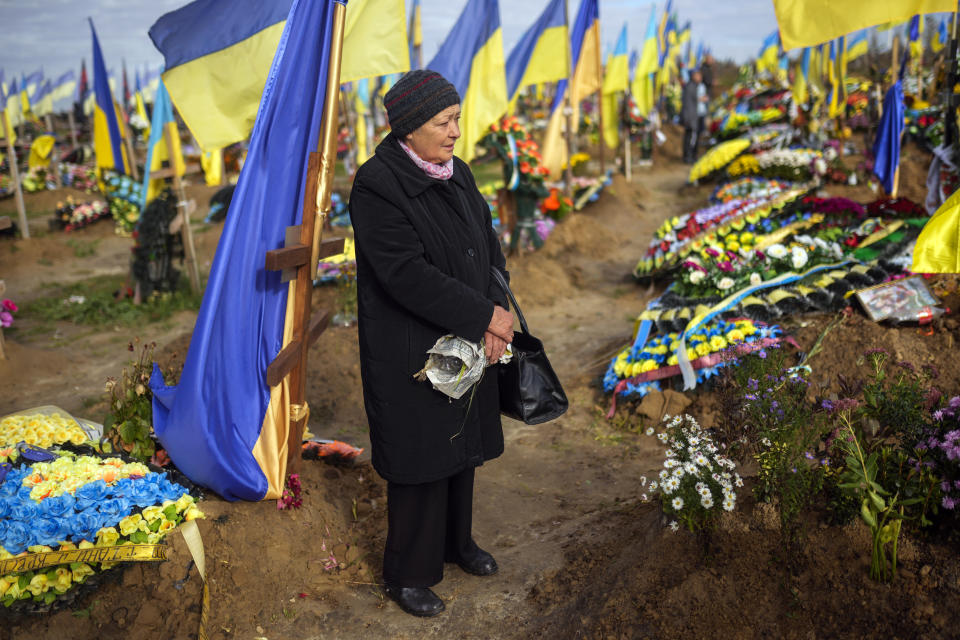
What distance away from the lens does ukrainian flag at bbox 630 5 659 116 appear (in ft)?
54.0

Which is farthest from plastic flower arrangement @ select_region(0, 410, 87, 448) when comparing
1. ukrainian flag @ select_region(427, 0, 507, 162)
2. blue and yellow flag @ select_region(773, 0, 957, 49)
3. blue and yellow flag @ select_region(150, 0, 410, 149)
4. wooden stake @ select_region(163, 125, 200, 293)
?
ukrainian flag @ select_region(427, 0, 507, 162)

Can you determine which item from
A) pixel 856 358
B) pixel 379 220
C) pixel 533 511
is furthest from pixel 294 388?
pixel 856 358

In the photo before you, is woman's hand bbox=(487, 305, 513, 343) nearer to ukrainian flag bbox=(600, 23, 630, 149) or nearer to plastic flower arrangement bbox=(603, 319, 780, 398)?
plastic flower arrangement bbox=(603, 319, 780, 398)

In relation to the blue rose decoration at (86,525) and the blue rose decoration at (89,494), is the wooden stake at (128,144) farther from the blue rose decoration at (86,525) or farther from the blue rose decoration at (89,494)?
the blue rose decoration at (86,525)

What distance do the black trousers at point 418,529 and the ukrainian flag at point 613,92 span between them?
12268mm

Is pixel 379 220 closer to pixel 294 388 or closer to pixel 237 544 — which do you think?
pixel 294 388

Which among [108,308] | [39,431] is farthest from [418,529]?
[108,308]

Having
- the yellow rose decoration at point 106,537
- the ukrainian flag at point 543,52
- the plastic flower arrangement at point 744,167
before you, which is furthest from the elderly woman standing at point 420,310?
the plastic flower arrangement at point 744,167

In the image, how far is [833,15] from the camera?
4.44m

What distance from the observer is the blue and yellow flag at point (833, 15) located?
432 cm

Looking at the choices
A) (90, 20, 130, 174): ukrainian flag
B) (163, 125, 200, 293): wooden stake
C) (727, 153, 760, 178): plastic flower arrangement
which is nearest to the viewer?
(163, 125, 200, 293): wooden stake

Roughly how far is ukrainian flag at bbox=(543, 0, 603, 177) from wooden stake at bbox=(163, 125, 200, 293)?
5336 mm

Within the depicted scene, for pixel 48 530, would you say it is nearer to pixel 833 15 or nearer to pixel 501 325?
pixel 501 325

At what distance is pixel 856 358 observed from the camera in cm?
471
